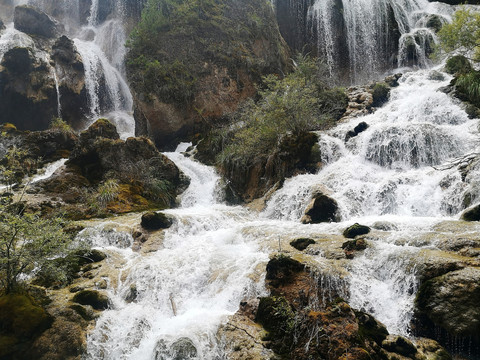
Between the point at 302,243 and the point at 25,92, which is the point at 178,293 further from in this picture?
the point at 25,92

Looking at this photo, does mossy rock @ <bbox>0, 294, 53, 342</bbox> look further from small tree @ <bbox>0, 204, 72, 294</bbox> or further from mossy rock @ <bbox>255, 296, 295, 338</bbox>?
mossy rock @ <bbox>255, 296, 295, 338</bbox>

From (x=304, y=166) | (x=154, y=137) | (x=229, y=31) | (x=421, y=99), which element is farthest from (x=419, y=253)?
(x=229, y=31)

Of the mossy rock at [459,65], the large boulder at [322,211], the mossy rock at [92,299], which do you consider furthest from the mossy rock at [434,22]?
the mossy rock at [92,299]

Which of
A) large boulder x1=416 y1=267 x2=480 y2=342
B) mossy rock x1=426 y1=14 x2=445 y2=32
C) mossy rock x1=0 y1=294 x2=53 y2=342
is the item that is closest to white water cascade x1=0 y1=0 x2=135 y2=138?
mossy rock x1=0 y1=294 x2=53 y2=342

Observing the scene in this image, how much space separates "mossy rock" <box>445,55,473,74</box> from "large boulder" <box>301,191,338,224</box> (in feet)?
38.5

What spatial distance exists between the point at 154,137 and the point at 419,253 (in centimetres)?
2264

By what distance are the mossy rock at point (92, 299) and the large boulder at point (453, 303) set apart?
6.69 m

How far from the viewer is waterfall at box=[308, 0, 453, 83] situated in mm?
28078

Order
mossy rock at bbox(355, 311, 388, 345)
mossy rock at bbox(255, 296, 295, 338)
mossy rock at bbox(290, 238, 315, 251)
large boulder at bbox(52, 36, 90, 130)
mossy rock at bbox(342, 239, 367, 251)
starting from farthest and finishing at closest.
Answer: large boulder at bbox(52, 36, 90, 130)
mossy rock at bbox(290, 238, 315, 251)
mossy rock at bbox(342, 239, 367, 251)
mossy rock at bbox(255, 296, 295, 338)
mossy rock at bbox(355, 311, 388, 345)

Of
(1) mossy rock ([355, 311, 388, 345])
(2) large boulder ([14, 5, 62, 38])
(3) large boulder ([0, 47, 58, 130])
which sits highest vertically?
(2) large boulder ([14, 5, 62, 38])

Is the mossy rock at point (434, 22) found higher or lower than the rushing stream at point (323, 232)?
higher

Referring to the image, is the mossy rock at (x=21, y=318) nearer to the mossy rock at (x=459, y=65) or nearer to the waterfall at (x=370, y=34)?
the mossy rock at (x=459, y=65)

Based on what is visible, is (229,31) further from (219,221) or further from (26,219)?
(26,219)

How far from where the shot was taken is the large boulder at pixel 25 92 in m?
26.9
